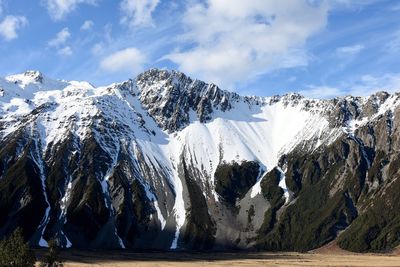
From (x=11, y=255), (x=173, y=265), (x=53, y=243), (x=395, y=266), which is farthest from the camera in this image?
(x=173, y=265)

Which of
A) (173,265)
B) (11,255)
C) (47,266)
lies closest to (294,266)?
(173,265)

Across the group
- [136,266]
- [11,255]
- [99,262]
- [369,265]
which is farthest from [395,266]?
[11,255]

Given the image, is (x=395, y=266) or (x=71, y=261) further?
(x=71, y=261)

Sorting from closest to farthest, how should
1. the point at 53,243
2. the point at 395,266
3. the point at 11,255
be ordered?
1. the point at 11,255
2. the point at 53,243
3. the point at 395,266

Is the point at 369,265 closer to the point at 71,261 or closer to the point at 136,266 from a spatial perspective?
the point at 136,266

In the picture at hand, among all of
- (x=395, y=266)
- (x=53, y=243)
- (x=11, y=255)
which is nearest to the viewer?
(x=11, y=255)

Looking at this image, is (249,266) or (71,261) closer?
(249,266)

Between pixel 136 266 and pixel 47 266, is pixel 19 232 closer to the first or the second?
pixel 47 266

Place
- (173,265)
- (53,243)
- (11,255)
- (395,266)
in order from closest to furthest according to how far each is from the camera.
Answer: (11,255) < (53,243) < (395,266) < (173,265)
